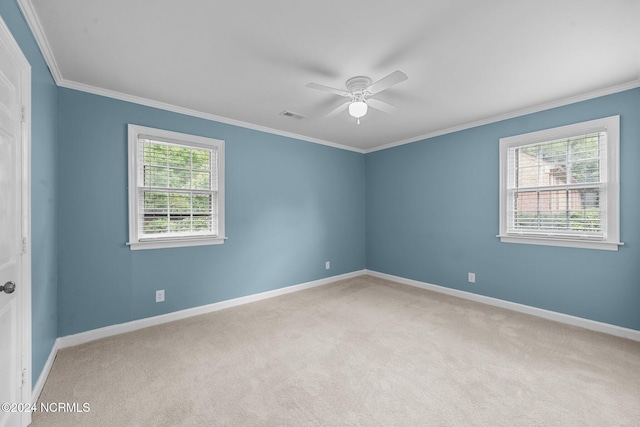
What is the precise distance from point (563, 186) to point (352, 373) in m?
3.12

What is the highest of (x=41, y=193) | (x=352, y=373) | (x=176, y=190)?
(x=176, y=190)

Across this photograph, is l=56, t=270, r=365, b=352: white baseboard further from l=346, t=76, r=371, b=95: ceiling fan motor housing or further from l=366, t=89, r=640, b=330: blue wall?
l=346, t=76, r=371, b=95: ceiling fan motor housing

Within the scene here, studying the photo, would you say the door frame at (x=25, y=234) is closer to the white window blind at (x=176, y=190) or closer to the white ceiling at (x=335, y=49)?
the white ceiling at (x=335, y=49)

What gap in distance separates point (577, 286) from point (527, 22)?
9.29 feet

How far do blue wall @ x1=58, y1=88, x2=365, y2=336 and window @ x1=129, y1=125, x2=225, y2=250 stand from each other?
95 mm

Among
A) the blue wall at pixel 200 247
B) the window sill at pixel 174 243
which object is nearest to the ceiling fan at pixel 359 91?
the blue wall at pixel 200 247

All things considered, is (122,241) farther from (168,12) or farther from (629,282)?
(629,282)

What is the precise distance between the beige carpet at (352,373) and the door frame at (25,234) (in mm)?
326

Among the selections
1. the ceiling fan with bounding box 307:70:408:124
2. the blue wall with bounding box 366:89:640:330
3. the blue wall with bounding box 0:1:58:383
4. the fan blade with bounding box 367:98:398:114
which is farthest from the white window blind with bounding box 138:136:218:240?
the blue wall with bounding box 366:89:640:330

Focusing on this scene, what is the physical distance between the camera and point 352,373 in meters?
2.23

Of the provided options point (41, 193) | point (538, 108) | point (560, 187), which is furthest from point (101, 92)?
point (560, 187)

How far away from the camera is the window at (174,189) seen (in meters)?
3.09

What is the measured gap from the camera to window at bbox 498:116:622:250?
292 cm

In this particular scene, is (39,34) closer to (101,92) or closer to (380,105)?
(101,92)
